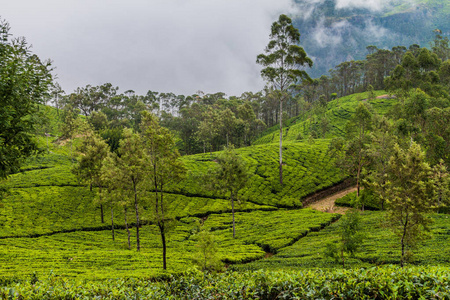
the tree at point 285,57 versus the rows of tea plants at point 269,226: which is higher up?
the tree at point 285,57

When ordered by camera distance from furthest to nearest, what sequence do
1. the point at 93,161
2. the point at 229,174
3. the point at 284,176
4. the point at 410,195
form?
the point at 284,176
the point at 93,161
the point at 229,174
the point at 410,195

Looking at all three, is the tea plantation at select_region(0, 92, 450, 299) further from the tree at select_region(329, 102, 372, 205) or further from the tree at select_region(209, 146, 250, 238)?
the tree at select_region(329, 102, 372, 205)

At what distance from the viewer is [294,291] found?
6.79 metres

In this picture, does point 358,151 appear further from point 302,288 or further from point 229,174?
point 302,288

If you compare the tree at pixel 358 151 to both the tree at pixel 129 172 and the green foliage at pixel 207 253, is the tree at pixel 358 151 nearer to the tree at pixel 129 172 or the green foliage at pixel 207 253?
the green foliage at pixel 207 253

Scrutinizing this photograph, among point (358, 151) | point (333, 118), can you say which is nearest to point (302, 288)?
point (358, 151)

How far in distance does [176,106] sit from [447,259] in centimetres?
16763

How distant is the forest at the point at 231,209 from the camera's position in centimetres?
768

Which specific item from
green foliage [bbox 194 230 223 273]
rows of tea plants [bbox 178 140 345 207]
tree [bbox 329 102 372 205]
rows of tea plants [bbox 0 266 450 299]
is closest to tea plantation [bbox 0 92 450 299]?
rows of tea plants [bbox 0 266 450 299]

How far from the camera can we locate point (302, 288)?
21.1 feet

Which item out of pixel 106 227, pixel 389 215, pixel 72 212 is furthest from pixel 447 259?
pixel 72 212

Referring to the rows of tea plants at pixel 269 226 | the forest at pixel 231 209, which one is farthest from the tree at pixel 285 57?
the rows of tea plants at pixel 269 226

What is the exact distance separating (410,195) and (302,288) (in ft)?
49.8

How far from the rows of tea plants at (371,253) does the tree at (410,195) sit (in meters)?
1.75
